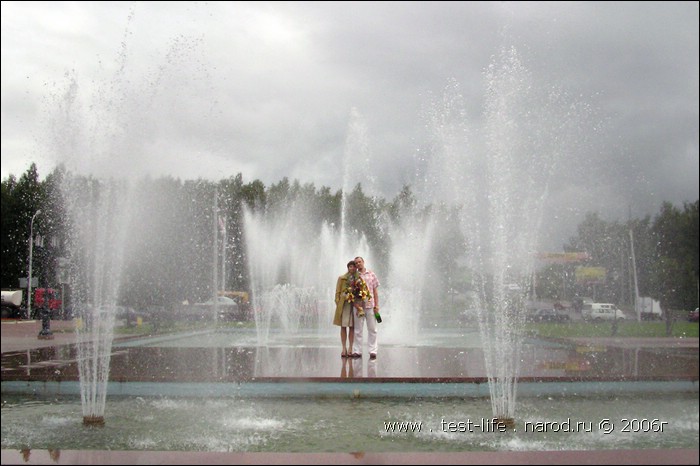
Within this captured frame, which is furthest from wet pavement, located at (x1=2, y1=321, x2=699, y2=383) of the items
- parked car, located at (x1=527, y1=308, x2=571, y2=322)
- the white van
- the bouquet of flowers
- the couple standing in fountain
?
parked car, located at (x1=527, y1=308, x2=571, y2=322)

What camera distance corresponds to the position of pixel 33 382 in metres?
7.04

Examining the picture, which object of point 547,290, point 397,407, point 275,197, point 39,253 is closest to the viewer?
point 397,407

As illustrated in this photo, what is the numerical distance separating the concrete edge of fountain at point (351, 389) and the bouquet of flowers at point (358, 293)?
2299 mm

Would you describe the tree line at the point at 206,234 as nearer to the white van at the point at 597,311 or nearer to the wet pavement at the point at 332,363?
the white van at the point at 597,311

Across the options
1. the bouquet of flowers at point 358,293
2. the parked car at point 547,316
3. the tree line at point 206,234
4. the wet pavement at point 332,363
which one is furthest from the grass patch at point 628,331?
the bouquet of flowers at point 358,293

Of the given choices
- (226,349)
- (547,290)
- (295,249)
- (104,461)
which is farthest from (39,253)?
(547,290)

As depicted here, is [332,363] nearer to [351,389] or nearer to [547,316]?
[351,389]

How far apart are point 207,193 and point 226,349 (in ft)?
76.0

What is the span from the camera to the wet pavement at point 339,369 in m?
3.93

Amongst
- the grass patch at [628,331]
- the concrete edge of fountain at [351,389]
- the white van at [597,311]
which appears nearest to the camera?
the concrete edge of fountain at [351,389]

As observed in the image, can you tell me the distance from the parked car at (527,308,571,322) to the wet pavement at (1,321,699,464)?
18.8 m

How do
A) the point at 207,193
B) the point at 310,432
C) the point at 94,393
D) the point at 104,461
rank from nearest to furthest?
the point at 104,461
the point at 310,432
the point at 94,393
the point at 207,193

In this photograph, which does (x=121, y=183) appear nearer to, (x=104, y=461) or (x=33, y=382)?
(x=33, y=382)

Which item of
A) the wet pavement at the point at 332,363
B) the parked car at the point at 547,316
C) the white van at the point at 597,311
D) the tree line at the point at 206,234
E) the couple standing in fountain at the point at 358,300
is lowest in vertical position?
the parked car at the point at 547,316
